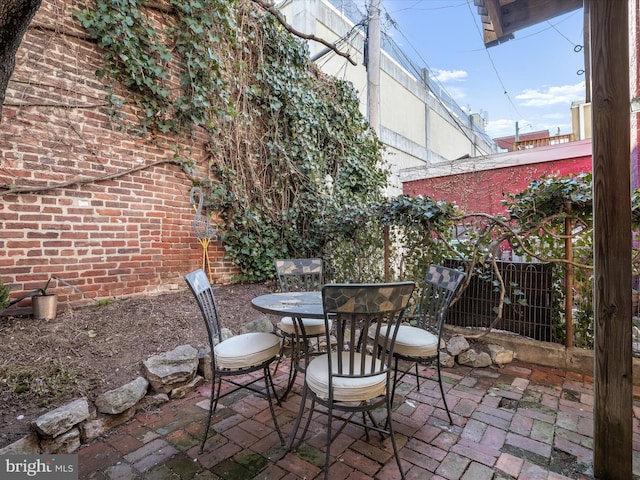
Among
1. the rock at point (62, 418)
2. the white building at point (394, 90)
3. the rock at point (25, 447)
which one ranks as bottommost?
the rock at point (25, 447)

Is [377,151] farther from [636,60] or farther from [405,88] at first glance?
[405,88]

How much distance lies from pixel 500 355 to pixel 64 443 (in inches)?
124

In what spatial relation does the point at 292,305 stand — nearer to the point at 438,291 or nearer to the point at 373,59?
the point at 438,291

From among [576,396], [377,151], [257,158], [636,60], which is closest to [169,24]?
[257,158]

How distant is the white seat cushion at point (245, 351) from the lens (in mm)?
1817

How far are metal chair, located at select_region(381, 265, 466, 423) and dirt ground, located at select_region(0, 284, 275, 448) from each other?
162 cm

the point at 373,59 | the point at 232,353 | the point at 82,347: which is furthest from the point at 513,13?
the point at 373,59

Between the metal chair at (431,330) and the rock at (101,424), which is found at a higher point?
the metal chair at (431,330)

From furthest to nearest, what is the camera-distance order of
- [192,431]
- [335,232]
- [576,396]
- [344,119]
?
[344,119], [335,232], [576,396], [192,431]

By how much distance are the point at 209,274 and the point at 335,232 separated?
1651 mm

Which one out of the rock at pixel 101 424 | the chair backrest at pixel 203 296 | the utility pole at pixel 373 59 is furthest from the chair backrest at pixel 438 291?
the utility pole at pixel 373 59

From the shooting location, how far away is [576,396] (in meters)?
2.28

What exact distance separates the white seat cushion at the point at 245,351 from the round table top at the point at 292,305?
8.4 inches

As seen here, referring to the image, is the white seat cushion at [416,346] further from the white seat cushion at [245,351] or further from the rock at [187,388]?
the rock at [187,388]
